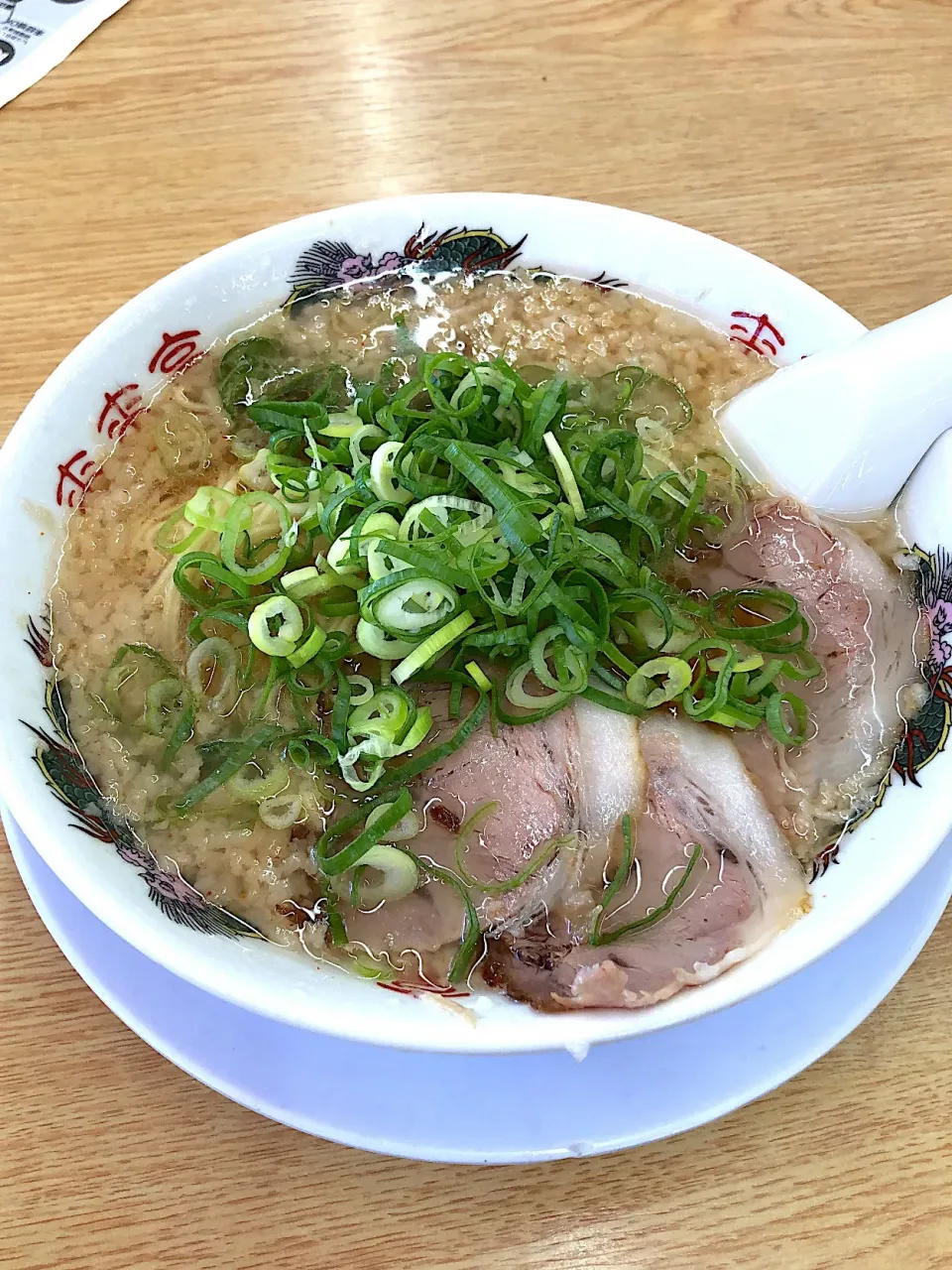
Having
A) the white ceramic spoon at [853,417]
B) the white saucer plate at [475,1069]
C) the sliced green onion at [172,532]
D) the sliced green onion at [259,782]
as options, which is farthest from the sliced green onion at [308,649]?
the white ceramic spoon at [853,417]

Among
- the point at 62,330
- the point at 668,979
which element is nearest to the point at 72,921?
the point at 668,979

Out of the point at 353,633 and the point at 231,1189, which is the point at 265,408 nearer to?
the point at 353,633

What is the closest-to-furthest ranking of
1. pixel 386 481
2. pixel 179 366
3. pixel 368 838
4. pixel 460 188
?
pixel 368 838 < pixel 386 481 < pixel 179 366 < pixel 460 188

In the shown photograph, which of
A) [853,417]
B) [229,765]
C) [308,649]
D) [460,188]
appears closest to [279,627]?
[308,649]

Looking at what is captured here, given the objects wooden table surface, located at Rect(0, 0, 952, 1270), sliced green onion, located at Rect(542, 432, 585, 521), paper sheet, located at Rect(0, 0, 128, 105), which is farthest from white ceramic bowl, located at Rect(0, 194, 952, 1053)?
paper sheet, located at Rect(0, 0, 128, 105)

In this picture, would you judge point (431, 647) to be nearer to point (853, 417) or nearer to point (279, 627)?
point (279, 627)

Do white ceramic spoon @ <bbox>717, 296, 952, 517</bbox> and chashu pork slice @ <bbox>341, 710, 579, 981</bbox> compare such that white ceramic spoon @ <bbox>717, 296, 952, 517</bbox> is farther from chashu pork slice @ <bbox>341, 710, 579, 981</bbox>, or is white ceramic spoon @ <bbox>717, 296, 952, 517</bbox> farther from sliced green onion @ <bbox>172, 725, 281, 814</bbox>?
sliced green onion @ <bbox>172, 725, 281, 814</bbox>

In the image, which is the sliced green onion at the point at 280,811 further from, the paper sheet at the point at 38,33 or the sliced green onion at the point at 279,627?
the paper sheet at the point at 38,33
